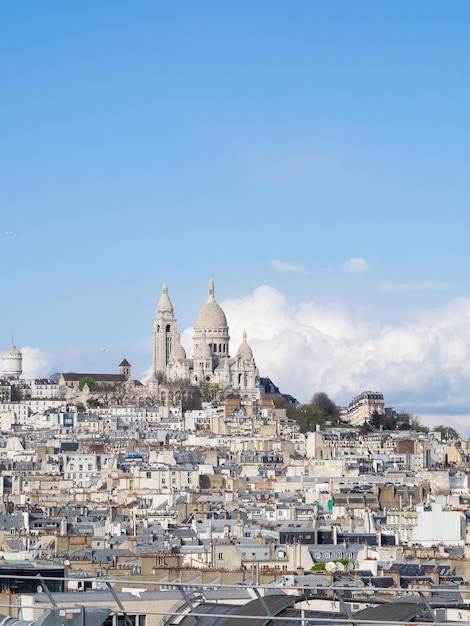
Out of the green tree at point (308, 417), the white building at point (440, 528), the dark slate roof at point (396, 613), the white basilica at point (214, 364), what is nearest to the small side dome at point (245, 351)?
the white basilica at point (214, 364)

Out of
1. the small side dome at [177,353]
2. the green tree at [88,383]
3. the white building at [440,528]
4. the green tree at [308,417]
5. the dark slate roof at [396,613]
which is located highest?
the small side dome at [177,353]

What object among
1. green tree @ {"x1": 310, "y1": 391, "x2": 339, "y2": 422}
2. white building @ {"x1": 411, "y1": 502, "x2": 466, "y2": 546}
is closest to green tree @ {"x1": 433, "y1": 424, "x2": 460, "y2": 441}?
green tree @ {"x1": 310, "y1": 391, "x2": 339, "y2": 422}

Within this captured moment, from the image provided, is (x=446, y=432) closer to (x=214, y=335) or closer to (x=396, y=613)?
(x=214, y=335)

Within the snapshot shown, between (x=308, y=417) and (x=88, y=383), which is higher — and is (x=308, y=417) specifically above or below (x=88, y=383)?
below

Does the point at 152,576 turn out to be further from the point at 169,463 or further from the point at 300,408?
the point at 300,408

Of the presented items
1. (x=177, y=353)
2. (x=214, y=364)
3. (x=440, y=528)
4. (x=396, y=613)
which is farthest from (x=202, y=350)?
(x=396, y=613)

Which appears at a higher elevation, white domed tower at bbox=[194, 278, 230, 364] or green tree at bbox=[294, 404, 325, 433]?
white domed tower at bbox=[194, 278, 230, 364]

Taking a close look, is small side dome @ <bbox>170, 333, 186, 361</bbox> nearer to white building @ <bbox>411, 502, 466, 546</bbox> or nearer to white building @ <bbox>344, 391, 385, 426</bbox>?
white building @ <bbox>344, 391, 385, 426</bbox>

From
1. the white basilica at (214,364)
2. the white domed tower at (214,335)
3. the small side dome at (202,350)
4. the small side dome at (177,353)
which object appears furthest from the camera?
the white domed tower at (214,335)

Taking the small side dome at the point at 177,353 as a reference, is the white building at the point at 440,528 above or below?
below

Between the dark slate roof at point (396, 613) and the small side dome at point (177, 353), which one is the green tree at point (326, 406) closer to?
the small side dome at point (177, 353)

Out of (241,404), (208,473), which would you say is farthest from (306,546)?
(241,404)

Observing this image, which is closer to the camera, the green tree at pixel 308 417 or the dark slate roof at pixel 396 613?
the dark slate roof at pixel 396 613

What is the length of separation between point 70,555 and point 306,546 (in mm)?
6164
